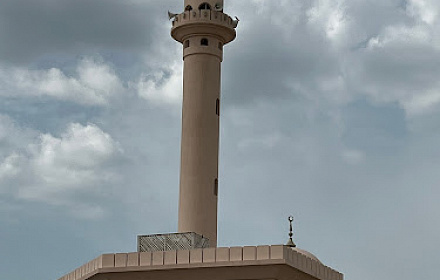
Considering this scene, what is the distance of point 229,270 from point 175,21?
18.9m

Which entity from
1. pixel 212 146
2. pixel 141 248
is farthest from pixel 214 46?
pixel 141 248

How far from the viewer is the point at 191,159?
1597 inches

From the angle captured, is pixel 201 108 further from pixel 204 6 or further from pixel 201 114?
pixel 204 6

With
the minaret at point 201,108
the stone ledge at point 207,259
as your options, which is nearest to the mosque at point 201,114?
the minaret at point 201,108

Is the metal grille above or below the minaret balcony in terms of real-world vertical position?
below

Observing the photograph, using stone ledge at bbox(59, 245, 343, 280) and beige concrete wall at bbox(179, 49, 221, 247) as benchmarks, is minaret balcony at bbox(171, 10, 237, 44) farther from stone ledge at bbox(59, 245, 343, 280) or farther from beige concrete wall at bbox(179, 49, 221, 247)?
stone ledge at bbox(59, 245, 343, 280)

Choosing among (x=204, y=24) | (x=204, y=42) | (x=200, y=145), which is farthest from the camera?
(x=204, y=42)

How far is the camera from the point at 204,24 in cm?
4209

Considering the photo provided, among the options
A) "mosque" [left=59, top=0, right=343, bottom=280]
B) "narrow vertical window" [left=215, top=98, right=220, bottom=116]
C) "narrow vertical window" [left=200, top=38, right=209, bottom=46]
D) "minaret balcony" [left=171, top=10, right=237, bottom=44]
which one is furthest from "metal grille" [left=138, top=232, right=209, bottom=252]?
"minaret balcony" [left=171, top=10, right=237, bottom=44]

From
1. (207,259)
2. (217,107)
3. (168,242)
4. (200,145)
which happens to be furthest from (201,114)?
(207,259)

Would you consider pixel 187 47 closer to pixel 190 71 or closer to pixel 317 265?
pixel 190 71

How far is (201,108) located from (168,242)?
40.7 ft

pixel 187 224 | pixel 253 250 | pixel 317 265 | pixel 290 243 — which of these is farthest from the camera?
pixel 187 224

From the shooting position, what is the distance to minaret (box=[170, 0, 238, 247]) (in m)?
40.0
